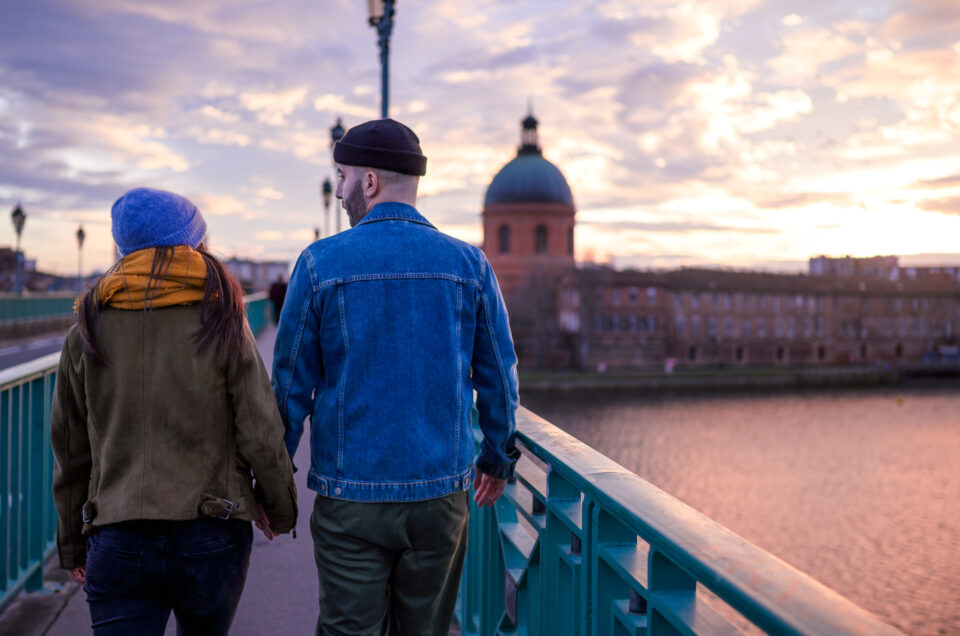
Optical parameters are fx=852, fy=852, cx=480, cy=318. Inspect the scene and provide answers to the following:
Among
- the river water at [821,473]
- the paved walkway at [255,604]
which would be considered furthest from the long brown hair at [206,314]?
the river water at [821,473]

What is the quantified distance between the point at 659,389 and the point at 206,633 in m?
65.3

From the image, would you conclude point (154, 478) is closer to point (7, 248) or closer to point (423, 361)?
point (423, 361)

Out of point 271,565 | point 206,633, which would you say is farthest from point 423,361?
point 271,565

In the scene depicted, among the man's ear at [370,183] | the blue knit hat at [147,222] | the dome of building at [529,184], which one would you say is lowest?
the blue knit hat at [147,222]

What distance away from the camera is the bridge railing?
3.67m

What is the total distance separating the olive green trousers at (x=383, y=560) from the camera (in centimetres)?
216

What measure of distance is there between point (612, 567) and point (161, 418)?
3.77ft

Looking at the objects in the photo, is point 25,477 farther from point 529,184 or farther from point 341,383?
point 529,184

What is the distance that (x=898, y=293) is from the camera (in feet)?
293

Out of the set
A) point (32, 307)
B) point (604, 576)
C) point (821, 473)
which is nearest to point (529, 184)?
point (821, 473)

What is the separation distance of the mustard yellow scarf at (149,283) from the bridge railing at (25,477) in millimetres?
1954

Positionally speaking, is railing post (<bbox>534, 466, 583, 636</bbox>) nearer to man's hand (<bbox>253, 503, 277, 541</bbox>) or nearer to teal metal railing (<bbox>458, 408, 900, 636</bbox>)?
teal metal railing (<bbox>458, 408, 900, 636</bbox>)

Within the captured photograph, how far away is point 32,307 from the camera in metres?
25.4

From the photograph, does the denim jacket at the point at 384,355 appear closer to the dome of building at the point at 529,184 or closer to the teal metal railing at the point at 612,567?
the teal metal railing at the point at 612,567
